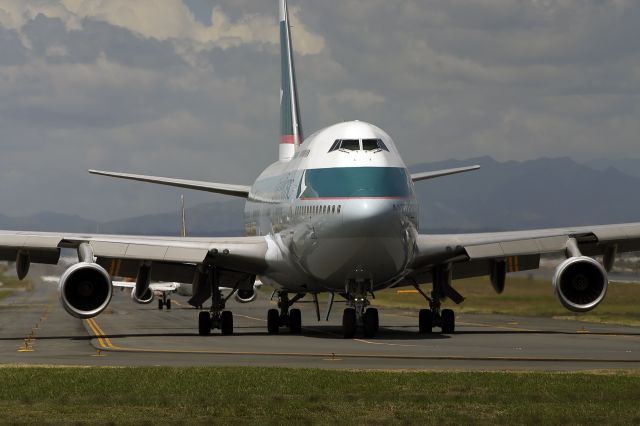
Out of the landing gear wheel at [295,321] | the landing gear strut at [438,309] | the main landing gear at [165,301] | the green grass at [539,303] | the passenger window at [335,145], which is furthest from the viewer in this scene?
the main landing gear at [165,301]

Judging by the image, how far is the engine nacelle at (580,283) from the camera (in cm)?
3453

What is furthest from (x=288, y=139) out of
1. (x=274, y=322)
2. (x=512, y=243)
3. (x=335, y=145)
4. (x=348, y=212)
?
(x=348, y=212)

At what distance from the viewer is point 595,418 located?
16.7m

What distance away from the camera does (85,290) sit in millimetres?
34281

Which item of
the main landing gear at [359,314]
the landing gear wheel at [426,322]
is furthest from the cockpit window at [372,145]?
the landing gear wheel at [426,322]

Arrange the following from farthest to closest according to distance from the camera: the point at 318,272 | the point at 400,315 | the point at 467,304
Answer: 1. the point at 467,304
2. the point at 400,315
3. the point at 318,272

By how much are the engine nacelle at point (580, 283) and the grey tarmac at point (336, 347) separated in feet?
3.55

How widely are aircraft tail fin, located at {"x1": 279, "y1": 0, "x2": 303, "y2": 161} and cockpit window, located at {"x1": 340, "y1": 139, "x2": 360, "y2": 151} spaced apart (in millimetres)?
15102

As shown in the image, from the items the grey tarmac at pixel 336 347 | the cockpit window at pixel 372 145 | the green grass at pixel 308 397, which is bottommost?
the green grass at pixel 308 397

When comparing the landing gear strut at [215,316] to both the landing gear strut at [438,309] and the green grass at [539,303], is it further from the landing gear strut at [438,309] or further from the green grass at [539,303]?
the green grass at [539,303]

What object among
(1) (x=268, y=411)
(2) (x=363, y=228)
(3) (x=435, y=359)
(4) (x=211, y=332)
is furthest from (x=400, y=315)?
(1) (x=268, y=411)

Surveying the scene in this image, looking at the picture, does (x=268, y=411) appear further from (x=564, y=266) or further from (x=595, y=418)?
(x=564, y=266)

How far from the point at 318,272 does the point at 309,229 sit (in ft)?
4.42

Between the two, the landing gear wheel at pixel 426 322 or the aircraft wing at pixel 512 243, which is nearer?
the aircraft wing at pixel 512 243
